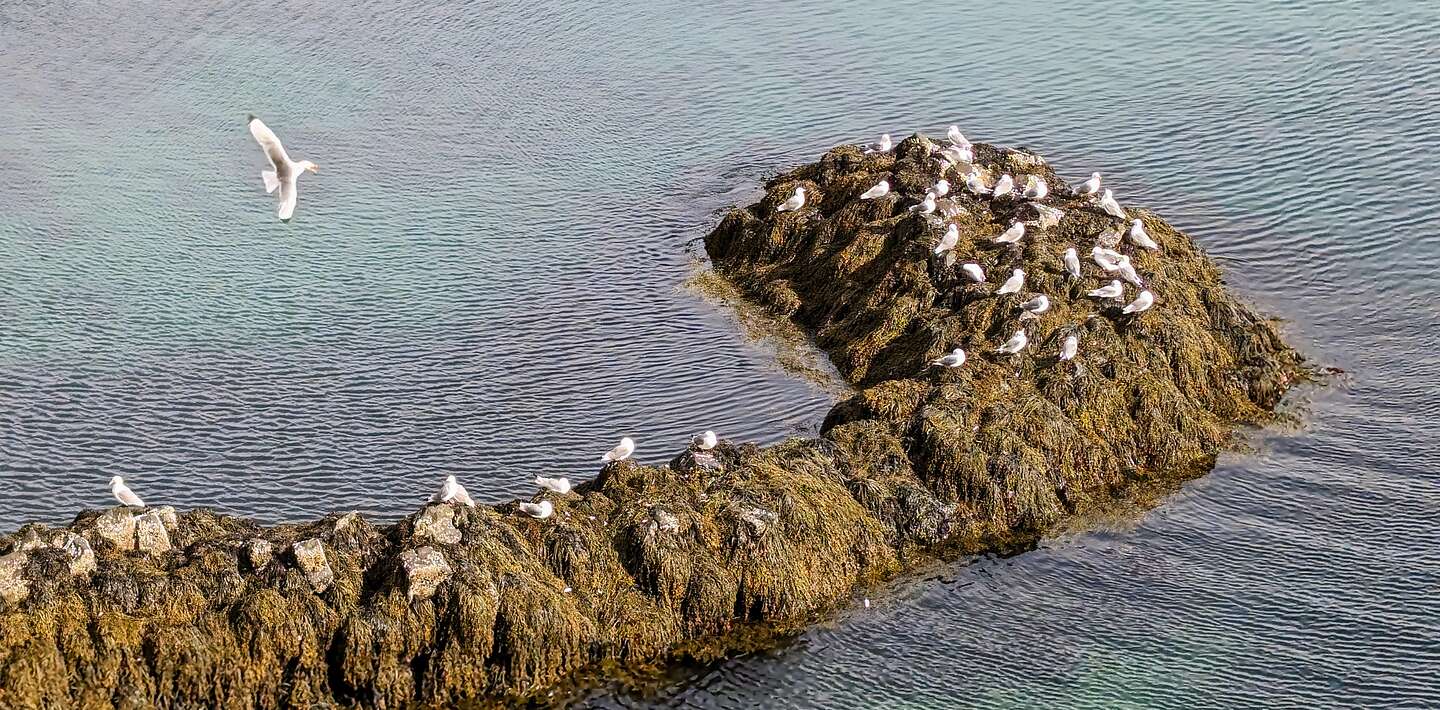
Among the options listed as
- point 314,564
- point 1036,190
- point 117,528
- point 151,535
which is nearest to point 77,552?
point 117,528

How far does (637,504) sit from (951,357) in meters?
6.63

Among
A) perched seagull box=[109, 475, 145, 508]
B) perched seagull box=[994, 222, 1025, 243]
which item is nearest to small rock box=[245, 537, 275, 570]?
perched seagull box=[109, 475, 145, 508]

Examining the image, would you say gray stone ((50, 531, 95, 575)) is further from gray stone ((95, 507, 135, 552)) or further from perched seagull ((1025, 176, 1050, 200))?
perched seagull ((1025, 176, 1050, 200))

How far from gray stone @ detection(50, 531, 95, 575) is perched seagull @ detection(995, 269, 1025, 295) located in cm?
1549

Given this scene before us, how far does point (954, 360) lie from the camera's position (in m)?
27.1

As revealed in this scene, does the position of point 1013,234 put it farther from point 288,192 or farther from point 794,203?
point 288,192

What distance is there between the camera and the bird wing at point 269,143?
1847 cm

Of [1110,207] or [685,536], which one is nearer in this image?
[685,536]

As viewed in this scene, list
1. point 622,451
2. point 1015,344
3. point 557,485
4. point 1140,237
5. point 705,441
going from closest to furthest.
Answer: point 557,485, point 705,441, point 622,451, point 1015,344, point 1140,237

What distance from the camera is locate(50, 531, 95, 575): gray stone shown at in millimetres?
20281

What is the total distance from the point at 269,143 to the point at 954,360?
11.8 m

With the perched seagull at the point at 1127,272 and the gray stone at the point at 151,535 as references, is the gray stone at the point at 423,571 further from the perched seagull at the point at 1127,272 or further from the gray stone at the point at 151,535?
the perched seagull at the point at 1127,272

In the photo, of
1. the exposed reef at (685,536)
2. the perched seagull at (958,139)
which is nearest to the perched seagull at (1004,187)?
the perched seagull at (958,139)

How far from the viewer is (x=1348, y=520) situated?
80.9ft
